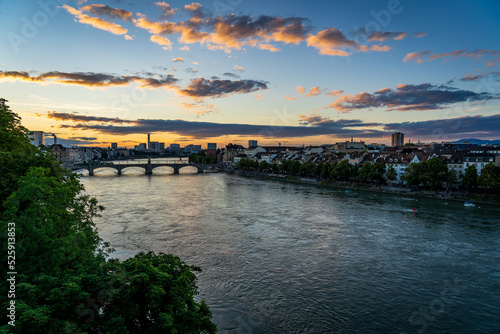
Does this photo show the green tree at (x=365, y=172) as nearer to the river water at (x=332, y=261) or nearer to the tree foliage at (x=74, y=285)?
the river water at (x=332, y=261)

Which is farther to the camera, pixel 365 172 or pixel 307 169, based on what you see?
pixel 307 169

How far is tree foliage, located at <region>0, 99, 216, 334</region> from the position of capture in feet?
15.1

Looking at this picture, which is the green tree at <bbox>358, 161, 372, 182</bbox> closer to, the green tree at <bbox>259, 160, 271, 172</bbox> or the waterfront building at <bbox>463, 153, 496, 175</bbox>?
the waterfront building at <bbox>463, 153, 496, 175</bbox>

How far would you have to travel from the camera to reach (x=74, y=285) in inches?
189

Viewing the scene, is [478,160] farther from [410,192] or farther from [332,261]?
[332,261]

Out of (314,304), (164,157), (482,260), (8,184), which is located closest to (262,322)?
(314,304)

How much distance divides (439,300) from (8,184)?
13000 millimetres

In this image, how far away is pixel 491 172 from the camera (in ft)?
96.5

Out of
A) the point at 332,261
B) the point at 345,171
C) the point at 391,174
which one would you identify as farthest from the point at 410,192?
the point at 332,261

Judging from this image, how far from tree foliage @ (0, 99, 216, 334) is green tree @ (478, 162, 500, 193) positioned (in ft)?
108

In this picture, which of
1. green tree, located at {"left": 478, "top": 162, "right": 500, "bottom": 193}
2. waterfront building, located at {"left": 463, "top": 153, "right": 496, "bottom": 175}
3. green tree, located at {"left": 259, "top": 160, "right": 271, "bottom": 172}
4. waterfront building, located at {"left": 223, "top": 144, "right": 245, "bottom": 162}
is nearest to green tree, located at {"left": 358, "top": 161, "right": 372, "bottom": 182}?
waterfront building, located at {"left": 463, "top": 153, "right": 496, "bottom": 175}

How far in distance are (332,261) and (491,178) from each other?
24688 mm

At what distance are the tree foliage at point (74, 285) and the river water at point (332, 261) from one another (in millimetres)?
3990

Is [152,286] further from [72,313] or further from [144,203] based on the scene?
[144,203]
